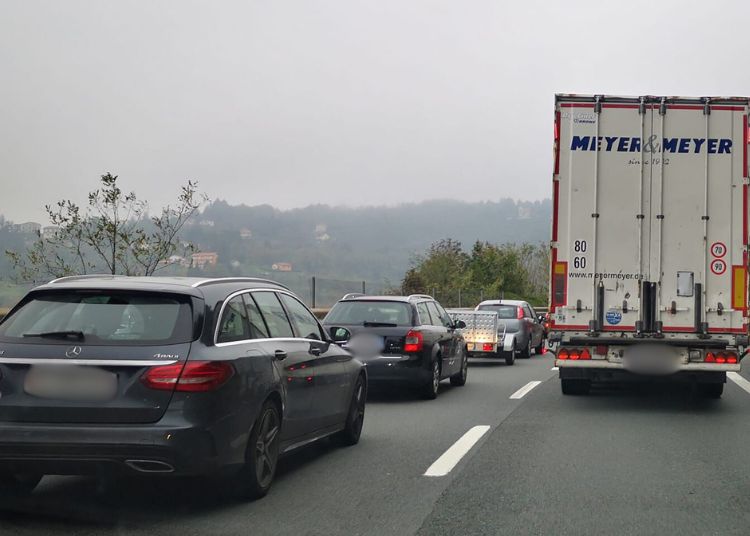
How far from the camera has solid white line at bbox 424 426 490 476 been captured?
7938mm

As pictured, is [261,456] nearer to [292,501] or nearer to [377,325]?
[292,501]

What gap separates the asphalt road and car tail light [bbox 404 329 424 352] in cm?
189

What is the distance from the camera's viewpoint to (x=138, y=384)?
592cm

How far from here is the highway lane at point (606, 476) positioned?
6.11m

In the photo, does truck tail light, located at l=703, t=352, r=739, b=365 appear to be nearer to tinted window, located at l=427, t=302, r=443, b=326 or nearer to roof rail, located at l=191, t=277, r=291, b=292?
tinted window, located at l=427, t=302, r=443, b=326

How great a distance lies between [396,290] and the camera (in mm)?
42375

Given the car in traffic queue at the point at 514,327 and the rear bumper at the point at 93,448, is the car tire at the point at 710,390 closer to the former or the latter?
the car in traffic queue at the point at 514,327

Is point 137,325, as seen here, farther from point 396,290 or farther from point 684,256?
point 396,290

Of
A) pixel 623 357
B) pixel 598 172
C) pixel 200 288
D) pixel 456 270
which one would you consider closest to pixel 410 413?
pixel 623 357

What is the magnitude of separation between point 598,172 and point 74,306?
757 centimetres

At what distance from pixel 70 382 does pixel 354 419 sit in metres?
3.83

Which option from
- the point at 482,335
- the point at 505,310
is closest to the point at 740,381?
the point at 482,335

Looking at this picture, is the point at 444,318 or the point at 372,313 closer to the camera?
the point at 372,313

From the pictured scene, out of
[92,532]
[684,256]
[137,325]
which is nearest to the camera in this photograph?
[92,532]
